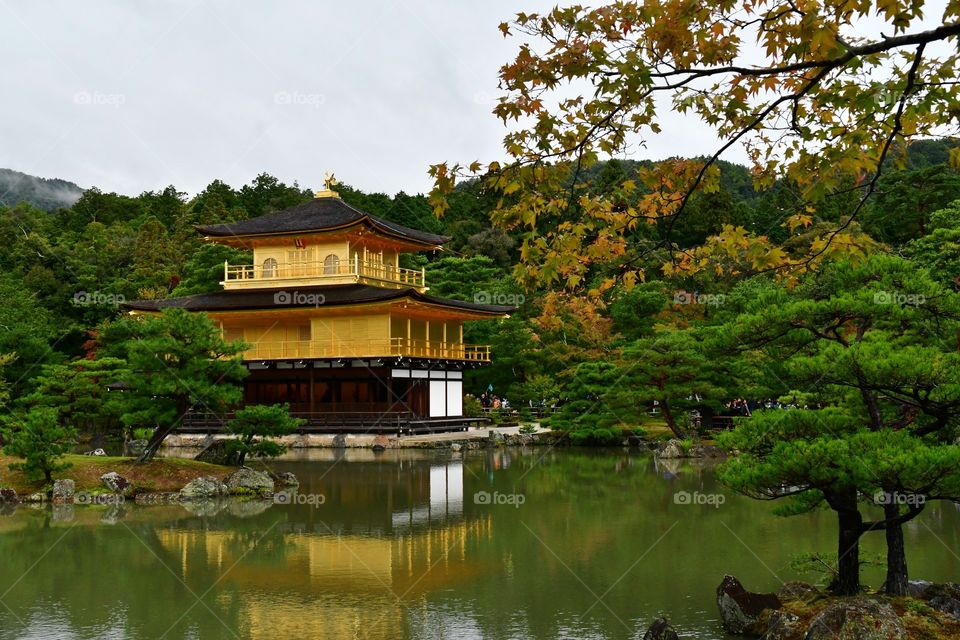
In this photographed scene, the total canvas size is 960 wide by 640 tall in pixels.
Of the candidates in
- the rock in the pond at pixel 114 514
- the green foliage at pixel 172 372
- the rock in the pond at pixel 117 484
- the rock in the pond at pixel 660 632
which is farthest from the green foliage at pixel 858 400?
the rock in the pond at pixel 117 484

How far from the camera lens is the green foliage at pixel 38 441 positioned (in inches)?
672

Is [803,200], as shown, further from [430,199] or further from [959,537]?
[959,537]

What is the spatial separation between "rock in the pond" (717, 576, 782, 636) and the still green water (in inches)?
7.4

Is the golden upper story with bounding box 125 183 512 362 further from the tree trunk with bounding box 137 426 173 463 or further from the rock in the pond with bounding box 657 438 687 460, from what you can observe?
the tree trunk with bounding box 137 426 173 463

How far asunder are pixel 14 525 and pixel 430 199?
12930 mm

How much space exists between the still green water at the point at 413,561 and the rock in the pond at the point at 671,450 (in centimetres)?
623

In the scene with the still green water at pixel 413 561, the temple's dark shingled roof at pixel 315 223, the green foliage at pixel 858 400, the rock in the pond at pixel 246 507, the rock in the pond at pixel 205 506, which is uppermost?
the temple's dark shingled roof at pixel 315 223

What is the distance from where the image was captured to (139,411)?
19.1 metres

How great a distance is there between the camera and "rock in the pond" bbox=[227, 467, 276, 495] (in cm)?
1870

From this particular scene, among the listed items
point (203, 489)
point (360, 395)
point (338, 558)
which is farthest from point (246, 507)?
point (360, 395)

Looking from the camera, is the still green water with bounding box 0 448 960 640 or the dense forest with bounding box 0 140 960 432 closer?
the still green water with bounding box 0 448 960 640

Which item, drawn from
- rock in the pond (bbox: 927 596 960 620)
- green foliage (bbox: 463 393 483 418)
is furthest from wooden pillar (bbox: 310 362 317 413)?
rock in the pond (bbox: 927 596 960 620)

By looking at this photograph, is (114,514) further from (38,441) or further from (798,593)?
(798,593)

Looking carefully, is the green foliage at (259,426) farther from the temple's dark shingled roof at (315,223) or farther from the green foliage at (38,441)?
the temple's dark shingled roof at (315,223)
